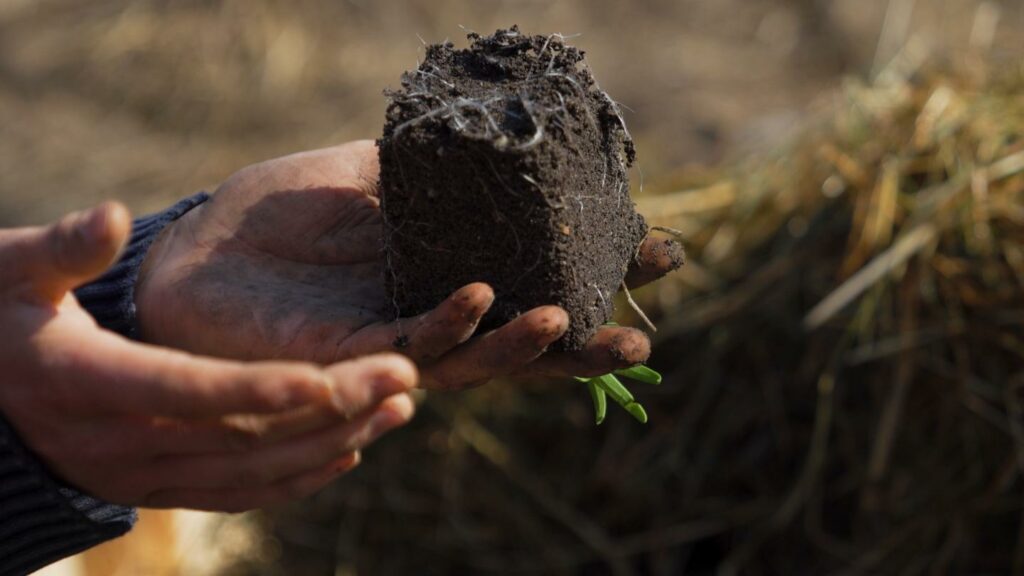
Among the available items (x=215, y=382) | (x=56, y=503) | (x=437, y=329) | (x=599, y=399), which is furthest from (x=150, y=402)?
(x=599, y=399)

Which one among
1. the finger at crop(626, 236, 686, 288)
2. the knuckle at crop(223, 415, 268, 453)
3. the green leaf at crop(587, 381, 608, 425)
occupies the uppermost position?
the finger at crop(626, 236, 686, 288)

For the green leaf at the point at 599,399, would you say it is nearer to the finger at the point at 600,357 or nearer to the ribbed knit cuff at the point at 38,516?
the finger at the point at 600,357

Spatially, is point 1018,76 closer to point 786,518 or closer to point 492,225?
point 786,518

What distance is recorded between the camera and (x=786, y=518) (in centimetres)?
309

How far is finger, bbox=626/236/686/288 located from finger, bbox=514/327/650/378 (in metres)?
0.27

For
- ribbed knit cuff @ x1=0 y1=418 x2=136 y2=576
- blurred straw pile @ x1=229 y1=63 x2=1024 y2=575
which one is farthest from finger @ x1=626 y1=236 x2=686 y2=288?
blurred straw pile @ x1=229 y1=63 x2=1024 y2=575

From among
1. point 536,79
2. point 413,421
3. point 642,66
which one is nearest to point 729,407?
point 413,421

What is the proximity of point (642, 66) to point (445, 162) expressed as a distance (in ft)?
16.0

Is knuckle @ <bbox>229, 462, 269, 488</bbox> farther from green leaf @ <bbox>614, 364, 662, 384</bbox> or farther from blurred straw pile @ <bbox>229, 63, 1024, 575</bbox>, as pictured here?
blurred straw pile @ <bbox>229, 63, 1024, 575</bbox>

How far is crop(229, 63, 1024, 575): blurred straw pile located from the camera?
118 inches

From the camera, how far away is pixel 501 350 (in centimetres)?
155

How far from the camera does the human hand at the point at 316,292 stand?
5.11ft

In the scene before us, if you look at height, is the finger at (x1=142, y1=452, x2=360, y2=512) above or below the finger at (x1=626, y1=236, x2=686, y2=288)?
below

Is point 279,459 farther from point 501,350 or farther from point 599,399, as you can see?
point 599,399
